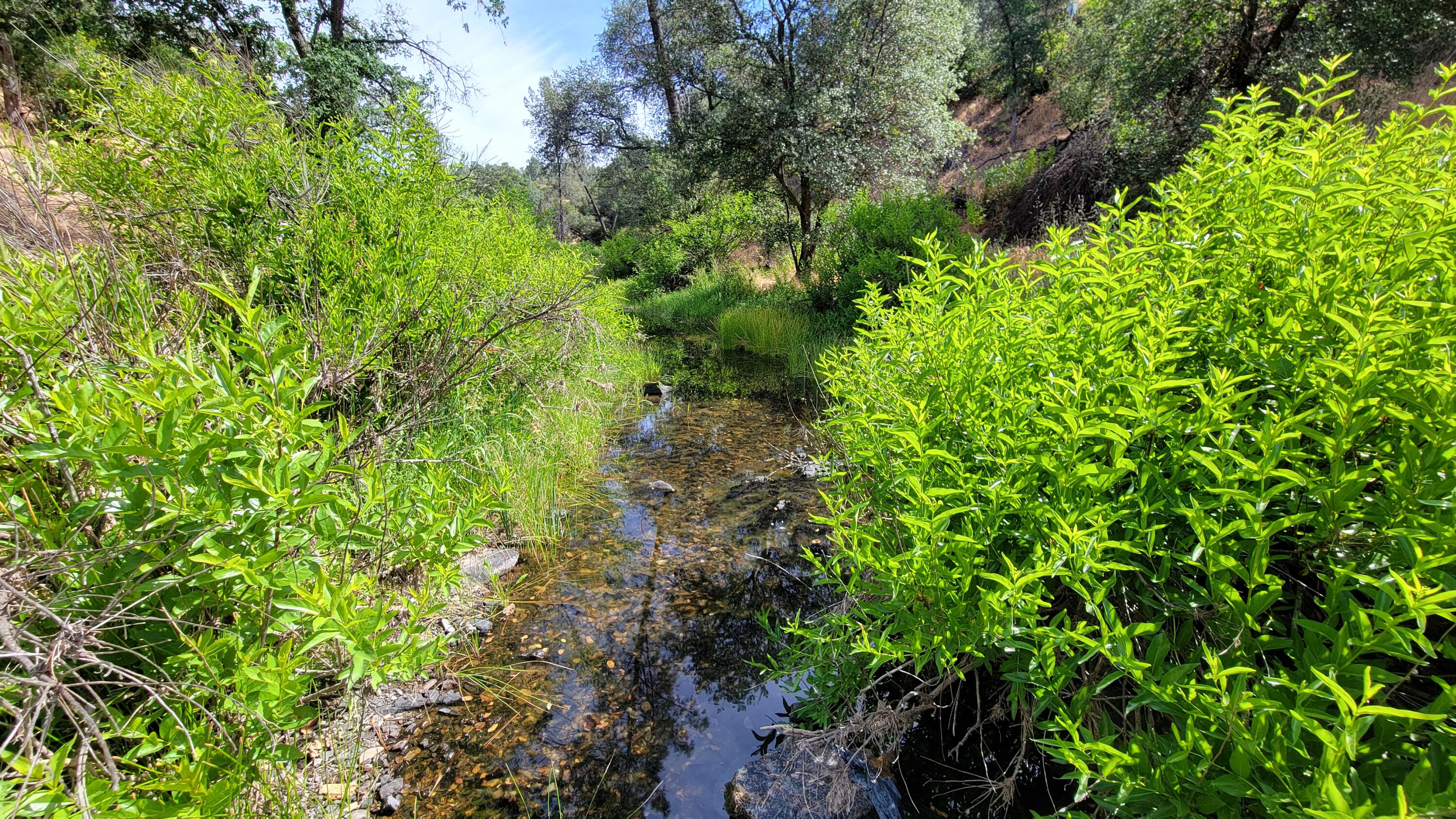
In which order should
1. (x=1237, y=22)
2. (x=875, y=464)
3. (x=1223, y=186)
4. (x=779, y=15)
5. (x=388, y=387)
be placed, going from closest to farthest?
(x=1223, y=186) → (x=875, y=464) → (x=388, y=387) → (x=1237, y=22) → (x=779, y=15)

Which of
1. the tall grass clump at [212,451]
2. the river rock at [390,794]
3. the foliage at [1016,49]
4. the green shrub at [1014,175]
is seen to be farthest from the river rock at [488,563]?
the foliage at [1016,49]

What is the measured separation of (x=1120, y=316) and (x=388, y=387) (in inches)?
181

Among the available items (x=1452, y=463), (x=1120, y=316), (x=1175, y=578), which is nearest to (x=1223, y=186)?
(x=1120, y=316)

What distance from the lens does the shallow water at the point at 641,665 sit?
2848mm

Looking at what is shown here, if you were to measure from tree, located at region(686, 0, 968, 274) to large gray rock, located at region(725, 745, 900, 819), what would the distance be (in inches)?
486

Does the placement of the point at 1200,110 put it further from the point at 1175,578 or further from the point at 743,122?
the point at 1175,578

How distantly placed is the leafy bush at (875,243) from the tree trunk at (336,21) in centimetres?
1416

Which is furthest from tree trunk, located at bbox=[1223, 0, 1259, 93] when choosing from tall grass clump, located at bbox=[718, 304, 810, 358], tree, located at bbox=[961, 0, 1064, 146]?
tree, located at bbox=[961, 0, 1064, 146]

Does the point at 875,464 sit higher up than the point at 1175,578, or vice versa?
the point at 875,464

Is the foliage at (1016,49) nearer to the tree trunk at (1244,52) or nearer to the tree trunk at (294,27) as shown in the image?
the tree trunk at (1244,52)

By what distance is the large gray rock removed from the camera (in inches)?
101

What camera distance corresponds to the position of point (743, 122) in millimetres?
13133

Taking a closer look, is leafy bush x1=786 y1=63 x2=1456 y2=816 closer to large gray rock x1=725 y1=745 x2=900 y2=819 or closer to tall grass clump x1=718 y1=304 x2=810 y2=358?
large gray rock x1=725 y1=745 x2=900 y2=819

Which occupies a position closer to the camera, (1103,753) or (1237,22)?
(1103,753)
